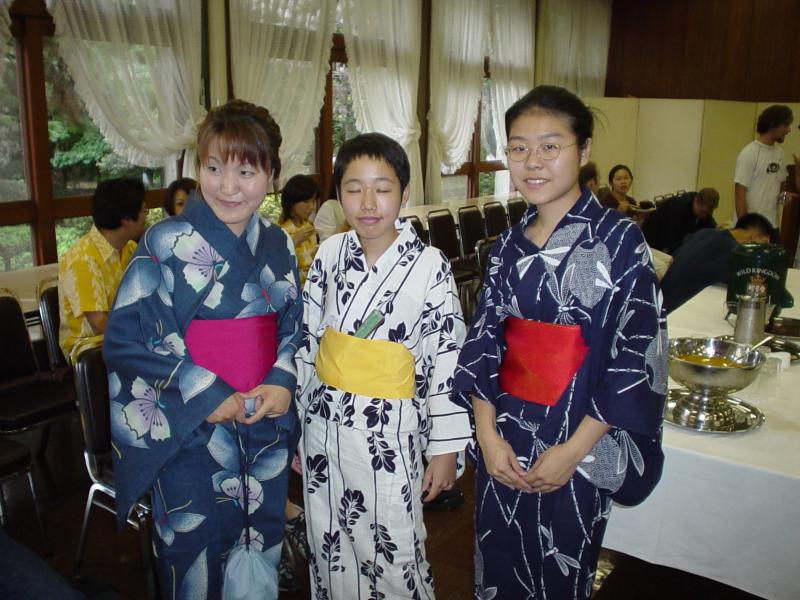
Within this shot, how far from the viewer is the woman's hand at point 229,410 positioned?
1.51 metres

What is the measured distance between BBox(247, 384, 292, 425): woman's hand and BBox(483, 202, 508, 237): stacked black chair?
14.9 feet

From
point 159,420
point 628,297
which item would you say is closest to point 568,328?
point 628,297

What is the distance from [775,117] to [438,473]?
4.85 meters

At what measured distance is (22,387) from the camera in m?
2.76

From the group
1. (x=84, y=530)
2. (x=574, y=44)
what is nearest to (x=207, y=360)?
(x=84, y=530)

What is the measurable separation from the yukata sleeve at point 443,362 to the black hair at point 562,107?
1.44ft

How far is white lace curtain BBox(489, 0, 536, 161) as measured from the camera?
7.88 m

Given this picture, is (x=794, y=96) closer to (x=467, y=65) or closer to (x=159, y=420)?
(x=467, y=65)

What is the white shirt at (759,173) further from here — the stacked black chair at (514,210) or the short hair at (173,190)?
the short hair at (173,190)

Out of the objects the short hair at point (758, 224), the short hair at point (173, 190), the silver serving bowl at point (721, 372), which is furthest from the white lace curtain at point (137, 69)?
the silver serving bowl at point (721, 372)

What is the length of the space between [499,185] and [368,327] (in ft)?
24.2

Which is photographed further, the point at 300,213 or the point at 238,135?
the point at 300,213

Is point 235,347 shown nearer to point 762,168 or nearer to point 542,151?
point 542,151

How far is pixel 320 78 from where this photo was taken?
18.4ft
